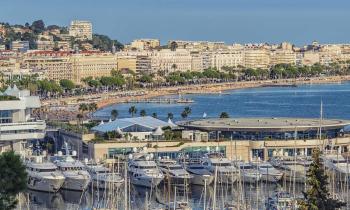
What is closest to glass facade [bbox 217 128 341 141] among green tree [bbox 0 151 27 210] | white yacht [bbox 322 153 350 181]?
white yacht [bbox 322 153 350 181]

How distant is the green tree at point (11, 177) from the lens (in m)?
12.9

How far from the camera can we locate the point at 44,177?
1004 inches

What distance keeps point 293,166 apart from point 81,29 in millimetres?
104529

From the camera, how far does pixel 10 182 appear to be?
508 inches

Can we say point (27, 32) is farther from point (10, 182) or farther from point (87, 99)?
point (10, 182)

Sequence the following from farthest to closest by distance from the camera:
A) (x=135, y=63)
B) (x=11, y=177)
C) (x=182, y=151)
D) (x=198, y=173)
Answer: (x=135, y=63), (x=182, y=151), (x=198, y=173), (x=11, y=177)

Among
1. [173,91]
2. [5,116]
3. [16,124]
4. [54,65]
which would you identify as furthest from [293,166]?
[54,65]

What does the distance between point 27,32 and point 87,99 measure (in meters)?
43.3

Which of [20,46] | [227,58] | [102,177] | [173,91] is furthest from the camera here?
[227,58]

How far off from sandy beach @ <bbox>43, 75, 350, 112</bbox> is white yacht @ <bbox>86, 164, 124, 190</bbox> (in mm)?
36852

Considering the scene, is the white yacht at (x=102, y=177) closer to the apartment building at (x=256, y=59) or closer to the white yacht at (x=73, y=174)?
the white yacht at (x=73, y=174)

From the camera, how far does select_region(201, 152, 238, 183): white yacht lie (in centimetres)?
2495

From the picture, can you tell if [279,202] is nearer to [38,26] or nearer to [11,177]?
[11,177]

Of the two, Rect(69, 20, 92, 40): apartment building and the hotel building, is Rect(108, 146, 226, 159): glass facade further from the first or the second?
Rect(69, 20, 92, 40): apartment building
